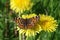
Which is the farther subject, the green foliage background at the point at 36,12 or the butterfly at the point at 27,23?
the green foliage background at the point at 36,12

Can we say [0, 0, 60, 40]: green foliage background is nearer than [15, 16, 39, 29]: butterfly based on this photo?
No

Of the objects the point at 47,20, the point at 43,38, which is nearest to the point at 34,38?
the point at 43,38

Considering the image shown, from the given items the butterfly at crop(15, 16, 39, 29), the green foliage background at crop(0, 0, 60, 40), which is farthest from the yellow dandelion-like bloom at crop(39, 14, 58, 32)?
the green foliage background at crop(0, 0, 60, 40)

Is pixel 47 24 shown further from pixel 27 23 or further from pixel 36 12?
pixel 36 12

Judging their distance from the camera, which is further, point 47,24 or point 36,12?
point 36,12

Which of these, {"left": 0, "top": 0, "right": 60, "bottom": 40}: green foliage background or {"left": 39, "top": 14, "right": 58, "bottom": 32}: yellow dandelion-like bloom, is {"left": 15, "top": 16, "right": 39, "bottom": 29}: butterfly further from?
{"left": 0, "top": 0, "right": 60, "bottom": 40}: green foliage background

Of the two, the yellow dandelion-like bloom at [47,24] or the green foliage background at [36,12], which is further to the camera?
the green foliage background at [36,12]

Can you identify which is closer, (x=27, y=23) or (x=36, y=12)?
(x=27, y=23)

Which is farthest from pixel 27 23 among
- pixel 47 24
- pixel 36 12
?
pixel 36 12

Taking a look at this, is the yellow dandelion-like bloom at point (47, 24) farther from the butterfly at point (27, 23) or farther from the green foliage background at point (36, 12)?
the green foliage background at point (36, 12)

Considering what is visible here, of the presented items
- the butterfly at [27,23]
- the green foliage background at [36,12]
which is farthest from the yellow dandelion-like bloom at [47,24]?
A: the green foliage background at [36,12]
